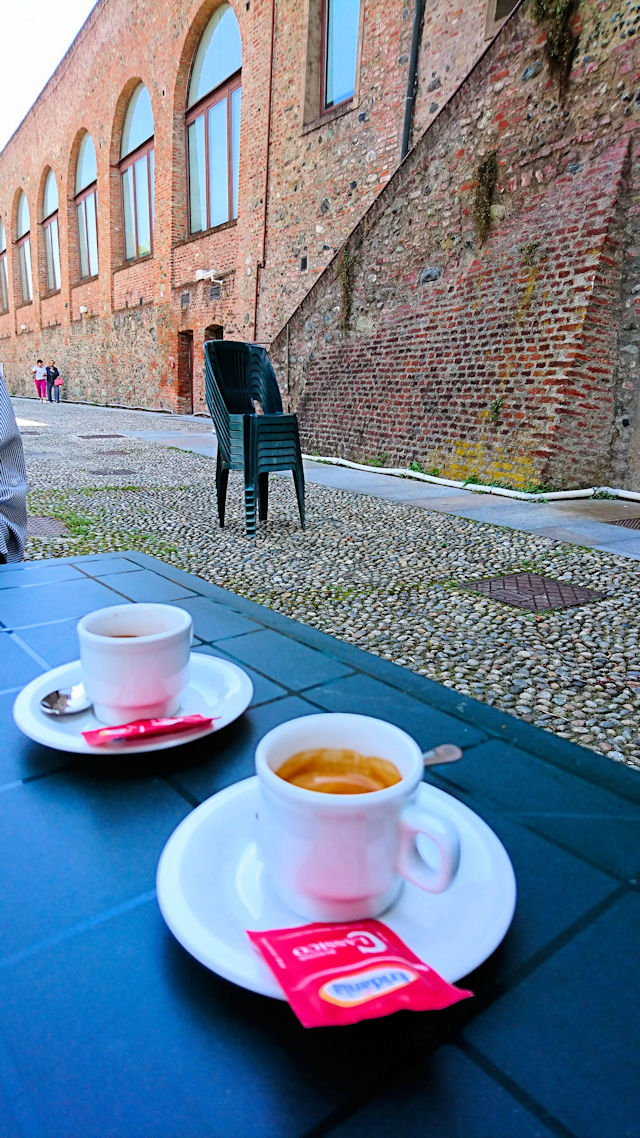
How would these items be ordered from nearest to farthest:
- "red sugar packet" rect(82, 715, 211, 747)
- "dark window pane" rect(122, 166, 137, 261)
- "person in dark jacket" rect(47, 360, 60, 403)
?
"red sugar packet" rect(82, 715, 211, 747), "dark window pane" rect(122, 166, 137, 261), "person in dark jacket" rect(47, 360, 60, 403)

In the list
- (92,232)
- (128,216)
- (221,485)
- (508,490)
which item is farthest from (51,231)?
(221,485)

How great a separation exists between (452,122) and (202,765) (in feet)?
23.3

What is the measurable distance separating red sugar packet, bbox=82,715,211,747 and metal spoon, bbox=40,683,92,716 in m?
0.05

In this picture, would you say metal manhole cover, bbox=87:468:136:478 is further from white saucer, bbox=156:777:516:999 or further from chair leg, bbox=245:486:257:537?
white saucer, bbox=156:777:516:999

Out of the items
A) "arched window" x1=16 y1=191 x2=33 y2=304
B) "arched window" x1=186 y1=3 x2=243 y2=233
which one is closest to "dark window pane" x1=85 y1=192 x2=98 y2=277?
"arched window" x1=186 y1=3 x2=243 y2=233

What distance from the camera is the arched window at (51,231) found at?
2172 centimetres

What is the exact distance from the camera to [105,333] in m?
17.7

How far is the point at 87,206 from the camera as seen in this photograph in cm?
1889

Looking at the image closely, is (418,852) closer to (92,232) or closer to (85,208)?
(92,232)

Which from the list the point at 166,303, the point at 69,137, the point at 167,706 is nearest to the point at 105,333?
the point at 166,303

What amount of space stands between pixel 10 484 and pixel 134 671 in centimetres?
104

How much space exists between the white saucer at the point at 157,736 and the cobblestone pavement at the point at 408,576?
1391mm

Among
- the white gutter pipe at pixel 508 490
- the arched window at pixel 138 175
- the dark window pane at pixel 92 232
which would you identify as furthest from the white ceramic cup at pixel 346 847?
the dark window pane at pixel 92 232

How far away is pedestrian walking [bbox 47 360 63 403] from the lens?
19938mm
